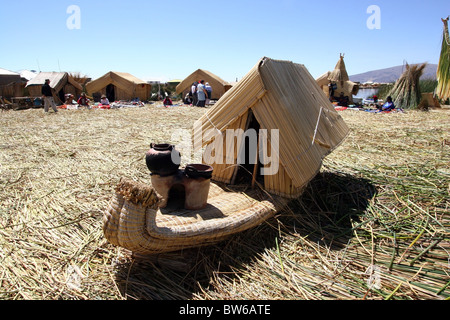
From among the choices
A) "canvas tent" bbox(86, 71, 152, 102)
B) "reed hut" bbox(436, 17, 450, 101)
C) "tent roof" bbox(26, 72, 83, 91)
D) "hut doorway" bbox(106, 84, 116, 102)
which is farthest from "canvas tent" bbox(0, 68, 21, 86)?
"reed hut" bbox(436, 17, 450, 101)

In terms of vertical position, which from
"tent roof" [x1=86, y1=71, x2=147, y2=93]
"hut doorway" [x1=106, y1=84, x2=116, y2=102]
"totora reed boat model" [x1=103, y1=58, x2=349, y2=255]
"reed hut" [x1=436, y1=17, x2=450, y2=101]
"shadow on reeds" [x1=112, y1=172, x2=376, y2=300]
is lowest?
"shadow on reeds" [x1=112, y1=172, x2=376, y2=300]

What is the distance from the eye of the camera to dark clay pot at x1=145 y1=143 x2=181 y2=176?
250 cm

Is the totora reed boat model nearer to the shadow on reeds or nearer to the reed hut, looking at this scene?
the shadow on reeds

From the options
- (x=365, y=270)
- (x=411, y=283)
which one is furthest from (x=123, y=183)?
(x=411, y=283)

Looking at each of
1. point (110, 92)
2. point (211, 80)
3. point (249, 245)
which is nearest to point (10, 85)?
point (110, 92)

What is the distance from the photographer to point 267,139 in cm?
283

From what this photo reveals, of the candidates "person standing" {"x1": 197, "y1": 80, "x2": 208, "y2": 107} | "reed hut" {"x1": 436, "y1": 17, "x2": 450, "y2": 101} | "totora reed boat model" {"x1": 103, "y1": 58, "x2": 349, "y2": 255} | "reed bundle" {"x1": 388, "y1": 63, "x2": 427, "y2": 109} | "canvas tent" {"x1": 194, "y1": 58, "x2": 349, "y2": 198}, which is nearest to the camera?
"totora reed boat model" {"x1": 103, "y1": 58, "x2": 349, "y2": 255}

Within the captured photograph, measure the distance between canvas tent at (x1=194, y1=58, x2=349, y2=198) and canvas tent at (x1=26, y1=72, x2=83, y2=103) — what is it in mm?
15050

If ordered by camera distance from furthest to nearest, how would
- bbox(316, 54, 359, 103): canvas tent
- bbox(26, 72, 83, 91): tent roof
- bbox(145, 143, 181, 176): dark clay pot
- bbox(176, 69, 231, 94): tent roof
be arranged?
bbox(176, 69, 231, 94): tent roof
bbox(26, 72, 83, 91): tent roof
bbox(316, 54, 359, 103): canvas tent
bbox(145, 143, 181, 176): dark clay pot

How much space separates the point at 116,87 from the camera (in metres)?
17.6

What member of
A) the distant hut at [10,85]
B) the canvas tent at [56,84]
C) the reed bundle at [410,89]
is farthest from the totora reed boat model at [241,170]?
the distant hut at [10,85]

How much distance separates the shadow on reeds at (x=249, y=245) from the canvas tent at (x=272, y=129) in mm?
303

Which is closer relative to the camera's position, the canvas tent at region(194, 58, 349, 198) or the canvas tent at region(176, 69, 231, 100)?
the canvas tent at region(194, 58, 349, 198)

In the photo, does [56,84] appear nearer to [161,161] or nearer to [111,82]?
[111,82]
